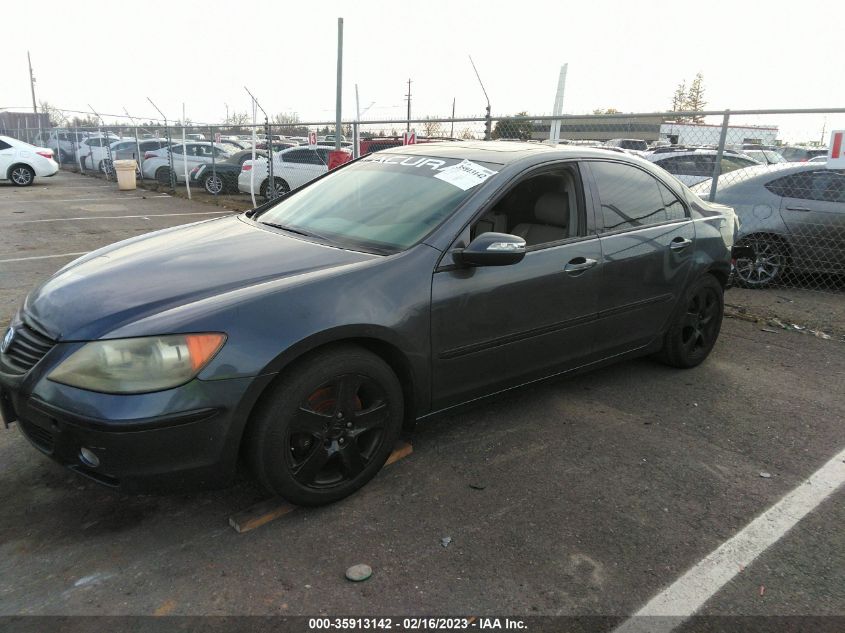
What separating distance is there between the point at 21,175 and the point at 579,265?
20529 millimetres

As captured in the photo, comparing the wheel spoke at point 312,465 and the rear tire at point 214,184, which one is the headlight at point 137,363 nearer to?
the wheel spoke at point 312,465

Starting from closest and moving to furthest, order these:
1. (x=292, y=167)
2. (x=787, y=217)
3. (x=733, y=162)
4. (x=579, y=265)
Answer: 1. (x=579, y=265)
2. (x=787, y=217)
3. (x=733, y=162)
4. (x=292, y=167)

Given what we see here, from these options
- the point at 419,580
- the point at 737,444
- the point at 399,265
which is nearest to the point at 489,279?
the point at 399,265

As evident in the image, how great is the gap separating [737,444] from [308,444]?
95.0 inches

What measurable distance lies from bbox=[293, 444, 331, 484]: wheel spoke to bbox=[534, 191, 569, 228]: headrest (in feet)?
6.24

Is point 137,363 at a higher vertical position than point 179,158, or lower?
higher

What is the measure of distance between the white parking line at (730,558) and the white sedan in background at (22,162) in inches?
840

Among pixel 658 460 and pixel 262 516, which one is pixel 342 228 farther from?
pixel 658 460

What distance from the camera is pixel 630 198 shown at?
3.98 meters

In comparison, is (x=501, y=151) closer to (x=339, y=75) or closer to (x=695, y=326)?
(x=695, y=326)

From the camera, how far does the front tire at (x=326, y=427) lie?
255 cm

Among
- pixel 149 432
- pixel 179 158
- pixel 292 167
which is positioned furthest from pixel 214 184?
pixel 149 432

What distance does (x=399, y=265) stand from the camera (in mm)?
2916

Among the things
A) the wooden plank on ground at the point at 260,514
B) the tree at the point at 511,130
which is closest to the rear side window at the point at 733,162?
the tree at the point at 511,130
